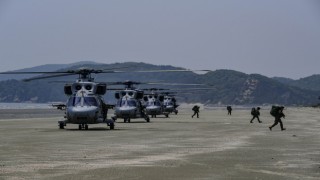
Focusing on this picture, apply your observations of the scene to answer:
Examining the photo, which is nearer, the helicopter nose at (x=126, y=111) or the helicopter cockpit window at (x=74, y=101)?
the helicopter cockpit window at (x=74, y=101)

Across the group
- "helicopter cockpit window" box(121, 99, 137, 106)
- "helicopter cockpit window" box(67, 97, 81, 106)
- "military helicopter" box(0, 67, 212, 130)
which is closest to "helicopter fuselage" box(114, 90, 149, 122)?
"helicopter cockpit window" box(121, 99, 137, 106)

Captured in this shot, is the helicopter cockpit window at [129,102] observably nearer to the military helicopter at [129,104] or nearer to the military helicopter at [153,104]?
the military helicopter at [129,104]

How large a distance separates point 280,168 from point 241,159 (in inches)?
99.2

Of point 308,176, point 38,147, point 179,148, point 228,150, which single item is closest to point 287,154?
point 228,150

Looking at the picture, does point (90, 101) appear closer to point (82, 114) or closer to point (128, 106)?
point (82, 114)

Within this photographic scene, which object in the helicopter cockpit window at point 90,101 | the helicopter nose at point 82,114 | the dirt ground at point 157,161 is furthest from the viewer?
the helicopter cockpit window at point 90,101

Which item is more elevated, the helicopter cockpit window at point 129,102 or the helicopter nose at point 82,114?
the helicopter cockpit window at point 129,102

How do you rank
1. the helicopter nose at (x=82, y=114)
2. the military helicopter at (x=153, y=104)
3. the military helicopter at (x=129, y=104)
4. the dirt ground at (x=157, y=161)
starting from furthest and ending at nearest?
the military helicopter at (x=153, y=104) < the military helicopter at (x=129, y=104) < the helicopter nose at (x=82, y=114) < the dirt ground at (x=157, y=161)

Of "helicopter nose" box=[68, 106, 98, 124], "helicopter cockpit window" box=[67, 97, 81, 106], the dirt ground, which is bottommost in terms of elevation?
the dirt ground

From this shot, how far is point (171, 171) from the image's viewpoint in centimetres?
1405

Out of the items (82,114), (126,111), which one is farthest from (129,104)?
(82,114)

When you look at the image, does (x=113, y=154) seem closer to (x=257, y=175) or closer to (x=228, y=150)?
(x=228, y=150)

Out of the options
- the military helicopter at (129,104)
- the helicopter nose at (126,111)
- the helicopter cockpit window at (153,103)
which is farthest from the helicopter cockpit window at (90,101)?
the helicopter cockpit window at (153,103)

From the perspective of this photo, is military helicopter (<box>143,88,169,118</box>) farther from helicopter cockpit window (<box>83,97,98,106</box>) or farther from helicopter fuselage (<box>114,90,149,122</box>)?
helicopter cockpit window (<box>83,97,98,106</box>)
